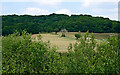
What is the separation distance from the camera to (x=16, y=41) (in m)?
9.55

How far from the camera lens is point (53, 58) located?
29.5ft

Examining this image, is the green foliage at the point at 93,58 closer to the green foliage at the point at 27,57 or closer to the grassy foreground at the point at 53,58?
the grassy foreground at the point at 53,58

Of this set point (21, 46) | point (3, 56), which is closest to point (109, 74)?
point (21, 46)

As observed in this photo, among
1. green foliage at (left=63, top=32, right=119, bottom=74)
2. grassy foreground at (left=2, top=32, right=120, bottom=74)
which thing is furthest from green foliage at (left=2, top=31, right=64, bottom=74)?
green foliage at (left=63, top=32, right=119, bottom=74)

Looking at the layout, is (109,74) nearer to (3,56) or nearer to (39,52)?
(39,52)

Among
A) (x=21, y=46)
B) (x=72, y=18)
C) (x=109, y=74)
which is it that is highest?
(x=72, y=18)

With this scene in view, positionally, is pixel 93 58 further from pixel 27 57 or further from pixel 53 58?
pixel 27 57

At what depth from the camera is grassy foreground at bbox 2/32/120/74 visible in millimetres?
8688

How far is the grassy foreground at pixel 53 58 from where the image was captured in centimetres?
869

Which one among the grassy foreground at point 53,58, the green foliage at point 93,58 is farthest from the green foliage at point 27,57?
the green foliage at point 93,58

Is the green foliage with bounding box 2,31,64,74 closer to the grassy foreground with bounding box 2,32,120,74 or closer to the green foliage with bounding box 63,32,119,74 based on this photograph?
the grassy foreground with bounding box 2,32,120,74

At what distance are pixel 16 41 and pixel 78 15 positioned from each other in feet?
179

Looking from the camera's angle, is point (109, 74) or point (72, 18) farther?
point (72, 18)

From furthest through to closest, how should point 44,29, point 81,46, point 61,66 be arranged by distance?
1. point 44,29
2. point 81,46
3. point 61,66
